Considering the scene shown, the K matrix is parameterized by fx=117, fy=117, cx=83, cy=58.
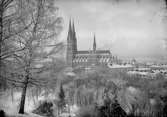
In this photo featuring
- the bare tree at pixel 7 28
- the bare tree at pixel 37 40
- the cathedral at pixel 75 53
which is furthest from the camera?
the cathedral at pixel 75 53

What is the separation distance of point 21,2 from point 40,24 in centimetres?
73

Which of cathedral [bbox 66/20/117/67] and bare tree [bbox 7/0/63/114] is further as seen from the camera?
cathedral [bbox 66/20/117/67]

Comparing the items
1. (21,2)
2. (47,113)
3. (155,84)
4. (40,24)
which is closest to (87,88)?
(47,113)

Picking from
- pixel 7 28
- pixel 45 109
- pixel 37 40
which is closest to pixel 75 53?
pixel 45 109

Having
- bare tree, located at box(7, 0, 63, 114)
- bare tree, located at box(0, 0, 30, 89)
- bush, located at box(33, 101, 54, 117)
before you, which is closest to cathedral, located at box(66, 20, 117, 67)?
bare tree, located at box(7, 0, 63, 114)

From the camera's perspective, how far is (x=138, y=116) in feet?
16.7

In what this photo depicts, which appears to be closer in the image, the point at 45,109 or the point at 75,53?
the point at 45,109

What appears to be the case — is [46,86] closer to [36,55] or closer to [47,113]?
[36,55]

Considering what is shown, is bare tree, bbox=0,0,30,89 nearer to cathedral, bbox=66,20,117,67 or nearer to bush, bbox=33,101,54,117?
cathedral, bbox=66,20,117,67

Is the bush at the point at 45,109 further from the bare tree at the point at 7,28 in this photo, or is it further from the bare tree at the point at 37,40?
the bare tree at the point at 7,28

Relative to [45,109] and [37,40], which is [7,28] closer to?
[37,40]

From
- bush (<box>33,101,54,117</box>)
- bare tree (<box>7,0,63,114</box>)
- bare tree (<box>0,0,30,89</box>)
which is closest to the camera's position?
bare tree (<box>0,0,30,89</box>)

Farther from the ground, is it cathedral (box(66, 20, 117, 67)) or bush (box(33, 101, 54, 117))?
cathedral (box(66, 20, 117, 67))

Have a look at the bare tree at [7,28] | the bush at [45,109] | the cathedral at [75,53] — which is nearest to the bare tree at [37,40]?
the bare tree at [7,28]
